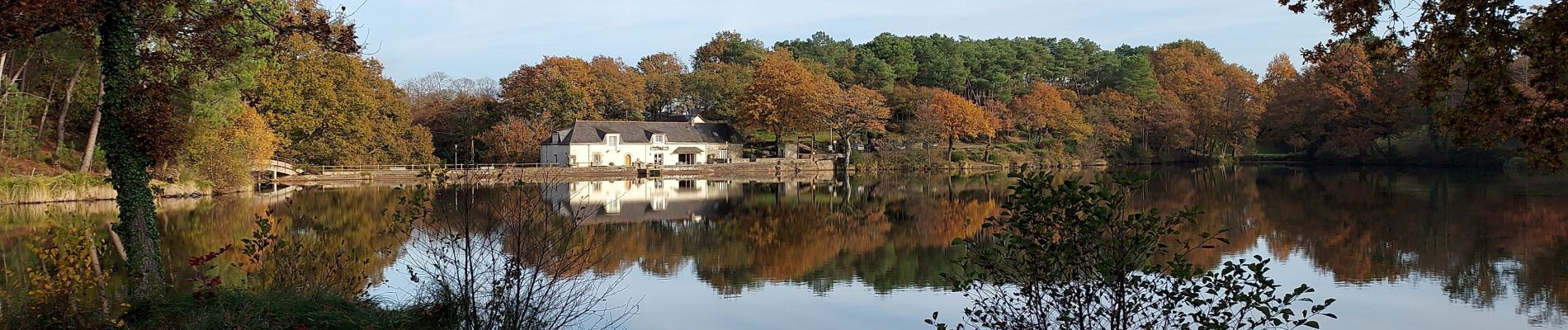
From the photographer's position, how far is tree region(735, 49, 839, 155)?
56094 millimetres

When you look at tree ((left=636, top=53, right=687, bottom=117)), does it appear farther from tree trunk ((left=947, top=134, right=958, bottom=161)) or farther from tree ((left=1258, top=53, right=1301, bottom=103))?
tree ((left=1258, top=53, right=1301, bottom=103))

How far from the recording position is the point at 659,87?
224 ft

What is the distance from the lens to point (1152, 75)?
240 ft

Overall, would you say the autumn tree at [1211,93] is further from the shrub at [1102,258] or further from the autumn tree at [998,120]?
the shrub at [1102,258]

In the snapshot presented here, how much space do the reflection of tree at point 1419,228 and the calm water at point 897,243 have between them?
0.05 meters

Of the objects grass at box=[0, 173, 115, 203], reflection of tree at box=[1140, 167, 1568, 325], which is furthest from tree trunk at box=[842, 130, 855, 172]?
grass at box=[0, 173, 115, 203]

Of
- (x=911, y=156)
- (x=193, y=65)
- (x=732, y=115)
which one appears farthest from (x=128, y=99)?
(x=732, y=115)

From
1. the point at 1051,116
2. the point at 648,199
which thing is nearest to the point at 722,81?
the point at 1051,116

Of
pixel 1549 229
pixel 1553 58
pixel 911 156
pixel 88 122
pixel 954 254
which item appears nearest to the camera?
pixel 1553 58

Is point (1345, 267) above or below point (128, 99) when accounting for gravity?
below

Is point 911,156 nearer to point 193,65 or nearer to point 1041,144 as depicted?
point 1041,144

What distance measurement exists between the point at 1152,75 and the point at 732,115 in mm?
30851

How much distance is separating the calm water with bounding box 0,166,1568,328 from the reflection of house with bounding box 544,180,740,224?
19 cm

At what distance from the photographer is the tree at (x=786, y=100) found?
56.1 meters
